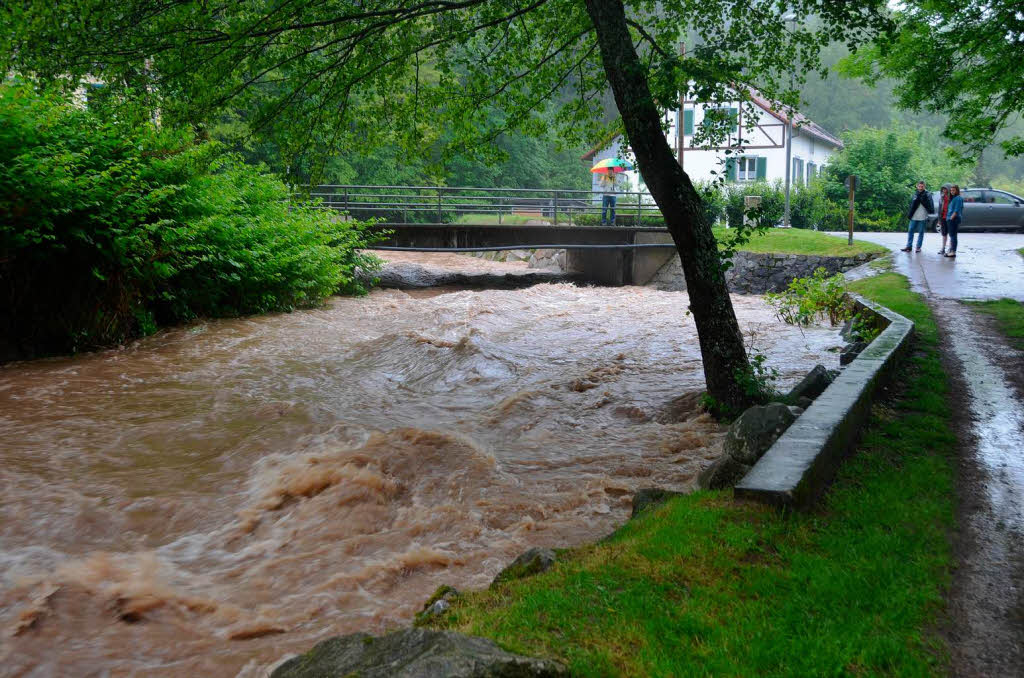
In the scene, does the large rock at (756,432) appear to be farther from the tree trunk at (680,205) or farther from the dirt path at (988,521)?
the tree trunk at (680,205)

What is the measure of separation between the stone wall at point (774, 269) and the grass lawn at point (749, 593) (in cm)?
1916

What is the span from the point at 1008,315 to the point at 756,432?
28.6 ft

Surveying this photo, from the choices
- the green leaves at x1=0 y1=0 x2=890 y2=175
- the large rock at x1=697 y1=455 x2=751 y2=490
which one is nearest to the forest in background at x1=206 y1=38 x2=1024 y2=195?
the green leaves at x1=0 y1=0 x2=890 y2=175

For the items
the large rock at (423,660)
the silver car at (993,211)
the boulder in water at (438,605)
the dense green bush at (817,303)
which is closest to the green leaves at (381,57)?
the boulder in water at (438,605)

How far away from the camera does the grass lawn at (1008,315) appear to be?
1052 cm

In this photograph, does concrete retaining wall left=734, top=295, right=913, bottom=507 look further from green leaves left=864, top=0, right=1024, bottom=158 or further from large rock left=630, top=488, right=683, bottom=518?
green leaves left=864, top=0, right=1024, bottom=158

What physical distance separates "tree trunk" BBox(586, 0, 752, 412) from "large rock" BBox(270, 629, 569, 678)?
5.73 metres

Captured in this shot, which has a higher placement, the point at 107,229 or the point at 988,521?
the point at 107,229

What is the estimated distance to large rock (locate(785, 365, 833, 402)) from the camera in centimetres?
752

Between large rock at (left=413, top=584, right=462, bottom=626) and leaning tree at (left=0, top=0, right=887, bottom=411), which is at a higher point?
leaning tree at (left=0, top=0, right=887, bottom=411)

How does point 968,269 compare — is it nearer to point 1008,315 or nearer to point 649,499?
point 1008,315

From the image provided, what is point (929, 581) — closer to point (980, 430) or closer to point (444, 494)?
point (980, 430)

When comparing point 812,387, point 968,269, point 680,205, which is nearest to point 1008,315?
point 812,387

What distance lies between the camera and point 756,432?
5.63 meters
